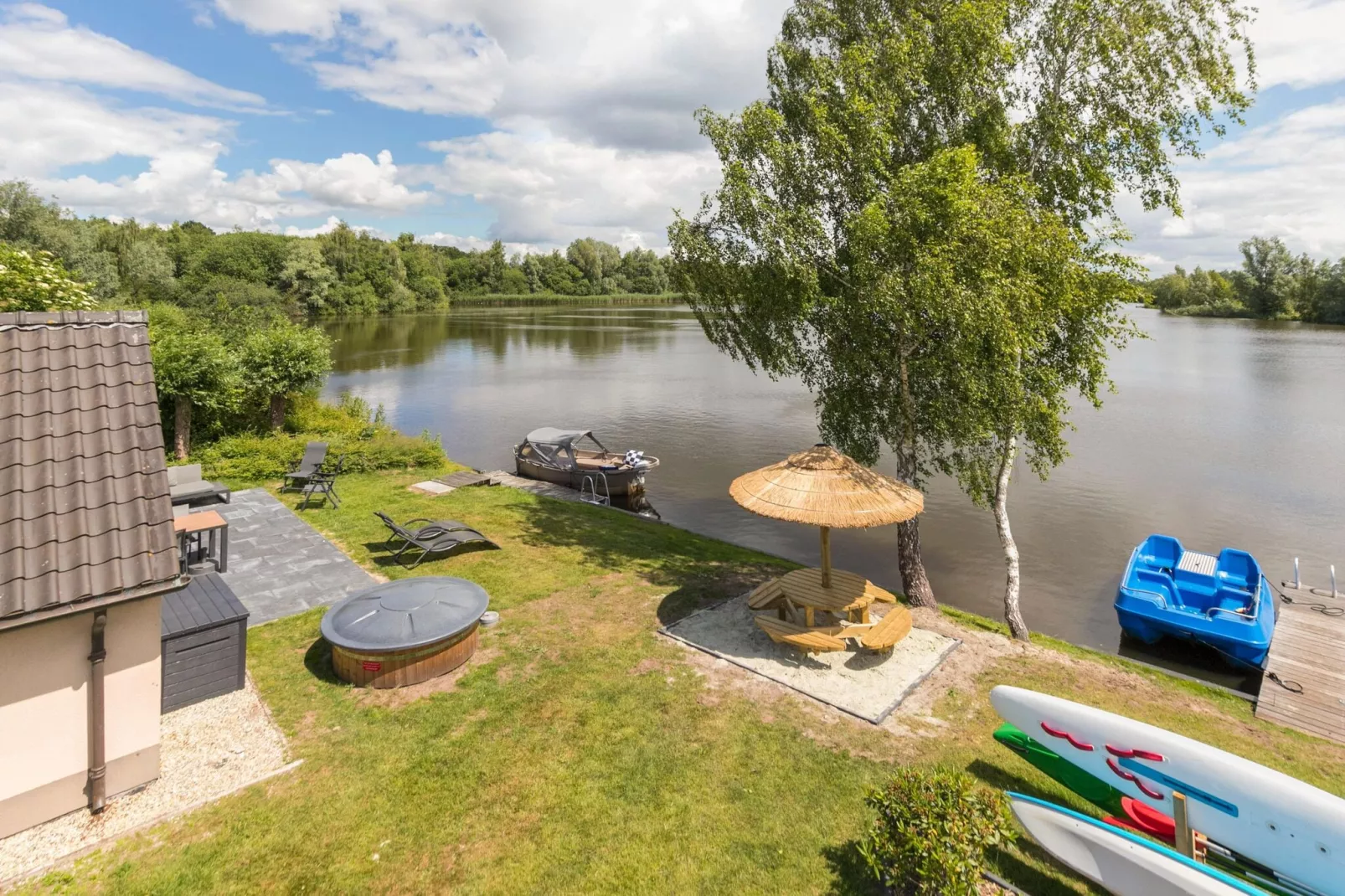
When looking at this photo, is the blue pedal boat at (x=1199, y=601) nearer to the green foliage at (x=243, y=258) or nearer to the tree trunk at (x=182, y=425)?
the tree trunk at (x=182, y=425)

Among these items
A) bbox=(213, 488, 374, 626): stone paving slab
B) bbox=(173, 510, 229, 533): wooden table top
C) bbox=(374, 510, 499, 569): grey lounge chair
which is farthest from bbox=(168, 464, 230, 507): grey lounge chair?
bbox=(374, 510, 499, 569): grey lounge chair

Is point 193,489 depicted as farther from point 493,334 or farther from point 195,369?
point 493,334

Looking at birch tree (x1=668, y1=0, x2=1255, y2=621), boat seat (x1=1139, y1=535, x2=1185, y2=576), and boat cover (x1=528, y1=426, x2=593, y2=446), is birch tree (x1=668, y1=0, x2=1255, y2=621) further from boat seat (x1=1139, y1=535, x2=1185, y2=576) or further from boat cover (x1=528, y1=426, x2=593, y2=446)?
boat cover (x1=528, y1=426, x2=593, y2=446)

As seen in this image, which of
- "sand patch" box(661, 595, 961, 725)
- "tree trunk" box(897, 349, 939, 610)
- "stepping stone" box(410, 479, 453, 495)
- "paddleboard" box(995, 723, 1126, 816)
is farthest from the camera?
"stepping stone" box(410, 479, 453, 495)

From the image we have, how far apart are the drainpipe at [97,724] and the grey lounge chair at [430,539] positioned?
560 cm

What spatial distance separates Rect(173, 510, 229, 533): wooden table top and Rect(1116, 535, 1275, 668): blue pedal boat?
15851 mm

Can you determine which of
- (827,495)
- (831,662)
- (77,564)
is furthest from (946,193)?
(77,564)

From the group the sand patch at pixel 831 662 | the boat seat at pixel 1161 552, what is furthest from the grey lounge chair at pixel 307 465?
the boat seat at pixel 1161 552

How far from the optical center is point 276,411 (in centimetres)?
1962

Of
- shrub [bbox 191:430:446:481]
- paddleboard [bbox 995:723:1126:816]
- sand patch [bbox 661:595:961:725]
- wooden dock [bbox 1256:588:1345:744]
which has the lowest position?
wooden dock [bbox 1256:588:1345:744]

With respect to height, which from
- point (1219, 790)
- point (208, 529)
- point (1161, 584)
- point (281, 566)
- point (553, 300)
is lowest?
point (1161, 584)

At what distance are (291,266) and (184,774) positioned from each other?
88.7m

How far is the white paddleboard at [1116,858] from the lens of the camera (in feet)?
13.3

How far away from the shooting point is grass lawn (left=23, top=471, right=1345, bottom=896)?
16.8 ft
